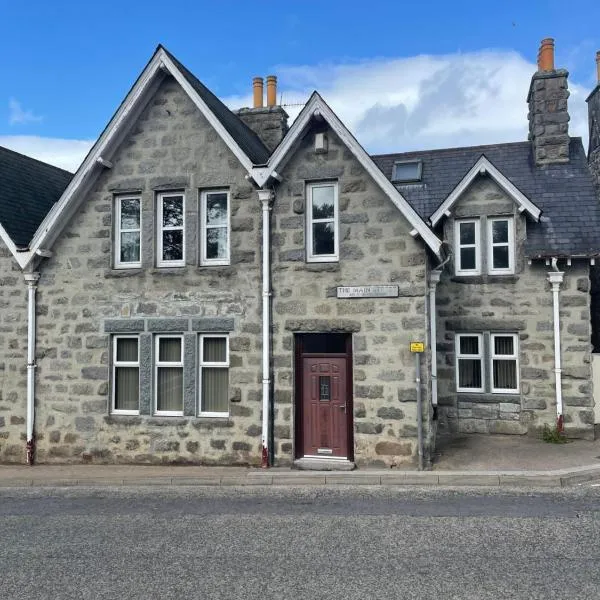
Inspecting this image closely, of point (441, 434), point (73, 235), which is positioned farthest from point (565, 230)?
point (73, 235)

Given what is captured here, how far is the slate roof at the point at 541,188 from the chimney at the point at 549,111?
350 millimetres

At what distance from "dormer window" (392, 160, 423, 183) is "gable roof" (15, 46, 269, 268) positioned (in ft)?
20.4

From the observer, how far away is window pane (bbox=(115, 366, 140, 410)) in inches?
505

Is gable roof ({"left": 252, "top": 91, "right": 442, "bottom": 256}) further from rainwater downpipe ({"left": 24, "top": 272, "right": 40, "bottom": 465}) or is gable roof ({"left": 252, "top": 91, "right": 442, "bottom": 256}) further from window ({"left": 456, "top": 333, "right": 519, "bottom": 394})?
rainwater downpipe ({"left": 24, "top": 272, "right": 40, "bottom": 465})

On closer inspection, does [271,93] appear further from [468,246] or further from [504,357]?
[504,357]

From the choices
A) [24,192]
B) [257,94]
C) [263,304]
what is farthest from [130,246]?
[257,94]

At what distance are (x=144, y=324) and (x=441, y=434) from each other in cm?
775

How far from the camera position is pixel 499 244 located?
15055 millimetres

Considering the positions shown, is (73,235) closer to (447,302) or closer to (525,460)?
(447,302)

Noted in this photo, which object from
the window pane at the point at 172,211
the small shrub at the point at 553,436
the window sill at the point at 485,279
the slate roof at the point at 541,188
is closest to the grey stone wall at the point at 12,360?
the window pane at the point at 172,211

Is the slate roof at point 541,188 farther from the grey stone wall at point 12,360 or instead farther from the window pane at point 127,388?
the grey stone wall at point 12,360

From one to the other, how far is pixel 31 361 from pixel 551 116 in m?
14.9

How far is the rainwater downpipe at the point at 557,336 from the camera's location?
14070 mm

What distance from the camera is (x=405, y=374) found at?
11.3 meters
